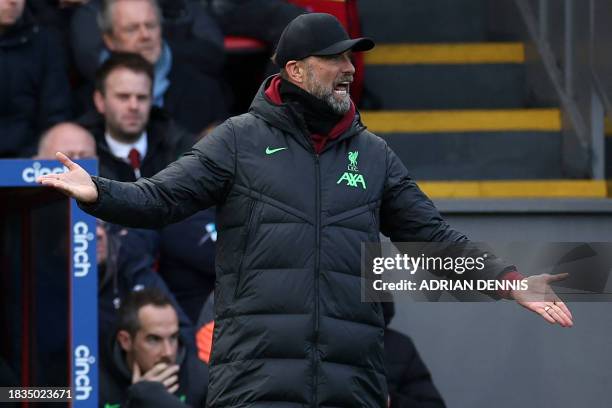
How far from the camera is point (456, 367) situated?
7359 millimetres

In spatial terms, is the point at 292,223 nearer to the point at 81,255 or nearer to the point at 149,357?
the point at 81,255

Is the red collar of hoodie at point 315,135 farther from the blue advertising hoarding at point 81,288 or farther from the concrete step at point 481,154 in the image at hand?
the concrete step at point 481,154

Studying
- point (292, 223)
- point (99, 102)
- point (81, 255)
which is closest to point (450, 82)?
point (99, 102)

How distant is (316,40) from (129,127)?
9.65ft

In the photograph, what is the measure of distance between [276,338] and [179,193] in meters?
0.51

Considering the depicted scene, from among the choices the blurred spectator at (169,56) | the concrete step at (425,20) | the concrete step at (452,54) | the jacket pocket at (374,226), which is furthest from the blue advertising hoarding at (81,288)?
the concrete step at (425,20)

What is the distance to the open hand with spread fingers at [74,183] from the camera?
430 centimetres

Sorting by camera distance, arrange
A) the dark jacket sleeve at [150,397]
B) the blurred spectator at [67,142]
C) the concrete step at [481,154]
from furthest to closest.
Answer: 1. the concrete step at [481,154]
2. the blurred spectator at [67,142]
3. the dark jacket sleeve at [150,397]

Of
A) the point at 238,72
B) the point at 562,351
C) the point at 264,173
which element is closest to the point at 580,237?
the point at 562,351

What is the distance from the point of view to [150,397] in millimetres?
6273

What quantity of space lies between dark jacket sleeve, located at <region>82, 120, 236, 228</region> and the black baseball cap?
0.30m

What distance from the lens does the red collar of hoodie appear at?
4.65 metres

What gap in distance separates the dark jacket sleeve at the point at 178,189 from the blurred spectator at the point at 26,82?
9.90 feet

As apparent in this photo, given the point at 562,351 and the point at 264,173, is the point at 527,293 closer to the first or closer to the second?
the point at 264,173
